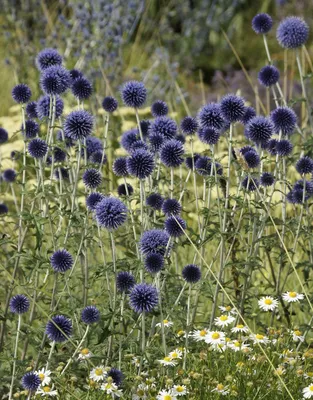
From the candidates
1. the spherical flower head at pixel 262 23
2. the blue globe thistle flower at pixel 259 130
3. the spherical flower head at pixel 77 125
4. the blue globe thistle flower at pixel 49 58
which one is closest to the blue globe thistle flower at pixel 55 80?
the spherical flower head at pixel 77 125

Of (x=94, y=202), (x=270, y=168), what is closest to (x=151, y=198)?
(x=94, y=202)

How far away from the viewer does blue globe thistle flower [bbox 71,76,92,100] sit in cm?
427

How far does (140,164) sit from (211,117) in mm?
722

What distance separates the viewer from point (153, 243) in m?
3.42

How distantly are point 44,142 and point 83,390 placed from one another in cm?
134

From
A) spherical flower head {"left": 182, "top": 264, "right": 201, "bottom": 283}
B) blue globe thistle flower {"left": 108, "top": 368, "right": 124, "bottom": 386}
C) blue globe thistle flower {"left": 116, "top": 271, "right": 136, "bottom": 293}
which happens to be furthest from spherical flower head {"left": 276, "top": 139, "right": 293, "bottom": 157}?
blue globe thistle flower {"left": 108, "top": 368, "right": 124, "bottom": 386}

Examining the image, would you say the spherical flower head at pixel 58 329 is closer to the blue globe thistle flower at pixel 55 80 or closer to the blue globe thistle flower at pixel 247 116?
the blue globe thistle flower at pixel 55 80

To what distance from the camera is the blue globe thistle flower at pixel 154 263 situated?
329 cm

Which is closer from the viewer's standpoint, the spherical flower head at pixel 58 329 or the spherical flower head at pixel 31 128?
the spherical flower head at pixel 58 329

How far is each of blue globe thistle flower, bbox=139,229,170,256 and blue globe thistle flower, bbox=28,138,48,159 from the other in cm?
96

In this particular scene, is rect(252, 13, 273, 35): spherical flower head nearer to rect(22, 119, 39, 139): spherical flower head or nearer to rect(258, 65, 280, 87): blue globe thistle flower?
rect(258, 65, 280, 87): blue globe thistle flower

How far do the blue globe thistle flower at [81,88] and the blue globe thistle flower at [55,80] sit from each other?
174mm

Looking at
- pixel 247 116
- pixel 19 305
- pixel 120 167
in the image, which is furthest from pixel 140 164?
pixel 247 116

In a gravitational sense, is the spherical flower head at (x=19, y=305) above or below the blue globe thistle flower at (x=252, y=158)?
below
